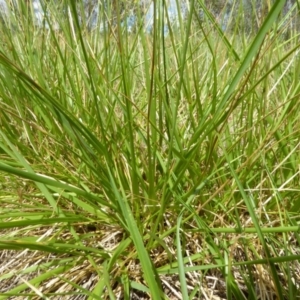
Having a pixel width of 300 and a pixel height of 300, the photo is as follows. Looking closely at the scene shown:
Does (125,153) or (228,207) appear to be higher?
(125,153)

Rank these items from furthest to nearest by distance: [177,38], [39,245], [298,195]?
[177,38] < [298,195] < [39,245]

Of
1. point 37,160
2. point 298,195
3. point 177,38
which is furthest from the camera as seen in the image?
point 177,38

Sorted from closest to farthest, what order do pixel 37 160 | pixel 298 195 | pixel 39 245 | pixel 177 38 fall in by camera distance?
1. pixel 39 245
2. pixel 298 195
3. pixel 37 160
4. pixel 177 38

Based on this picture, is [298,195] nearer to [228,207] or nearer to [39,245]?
[228,207]

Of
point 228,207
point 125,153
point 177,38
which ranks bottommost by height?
point 228,207

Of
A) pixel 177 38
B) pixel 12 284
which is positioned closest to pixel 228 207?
pixel 12 284

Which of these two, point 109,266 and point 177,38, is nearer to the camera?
point 109,266

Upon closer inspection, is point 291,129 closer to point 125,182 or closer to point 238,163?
point 238,163

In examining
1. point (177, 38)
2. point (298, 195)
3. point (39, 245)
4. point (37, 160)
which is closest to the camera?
point (39, 245)

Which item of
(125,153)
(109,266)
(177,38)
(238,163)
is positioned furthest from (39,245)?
(177,38)
